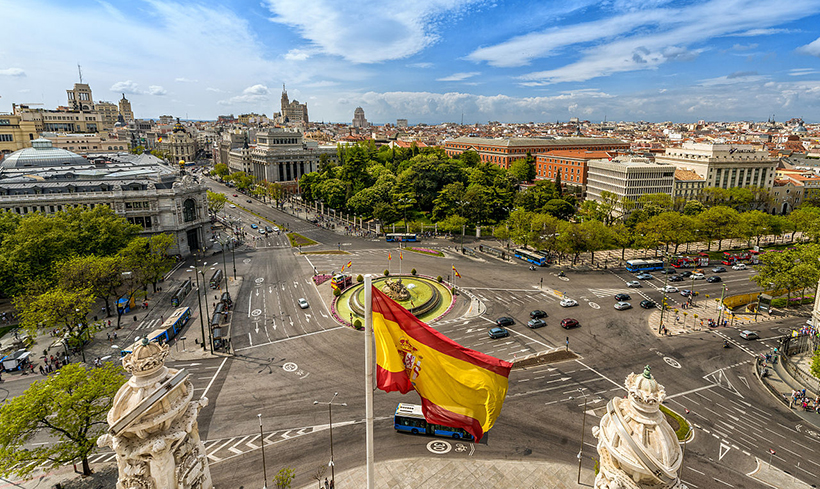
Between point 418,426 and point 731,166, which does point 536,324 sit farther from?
point 731,166

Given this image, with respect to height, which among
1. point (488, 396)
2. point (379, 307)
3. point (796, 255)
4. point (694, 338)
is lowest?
point (694, 338)

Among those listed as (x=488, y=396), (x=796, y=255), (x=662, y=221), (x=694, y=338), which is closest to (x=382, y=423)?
(x=488, y=396)

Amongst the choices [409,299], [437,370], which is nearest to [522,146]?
[409,299]

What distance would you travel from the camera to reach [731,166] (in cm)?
10969

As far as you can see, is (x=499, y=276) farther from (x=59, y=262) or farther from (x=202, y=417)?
(x=59, y=262)

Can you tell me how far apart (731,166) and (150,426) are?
444 feet

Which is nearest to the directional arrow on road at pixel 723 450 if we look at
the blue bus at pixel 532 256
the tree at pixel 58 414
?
the tree at pixel 58 414

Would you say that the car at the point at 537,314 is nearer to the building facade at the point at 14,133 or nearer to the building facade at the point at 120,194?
the building facade at the point at 120,194

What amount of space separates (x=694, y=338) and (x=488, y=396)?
45464mm

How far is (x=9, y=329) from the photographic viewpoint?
4766cm

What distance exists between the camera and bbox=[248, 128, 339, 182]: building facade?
14412 centimetres

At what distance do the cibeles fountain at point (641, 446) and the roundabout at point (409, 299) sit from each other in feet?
124

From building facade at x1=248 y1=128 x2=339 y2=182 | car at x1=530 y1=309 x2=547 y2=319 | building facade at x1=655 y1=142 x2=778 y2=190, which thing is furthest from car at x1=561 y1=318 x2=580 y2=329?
building facade at x1=248 y1=128 x2=339 y2=182

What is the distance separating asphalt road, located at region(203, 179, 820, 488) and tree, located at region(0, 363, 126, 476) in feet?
25.5
